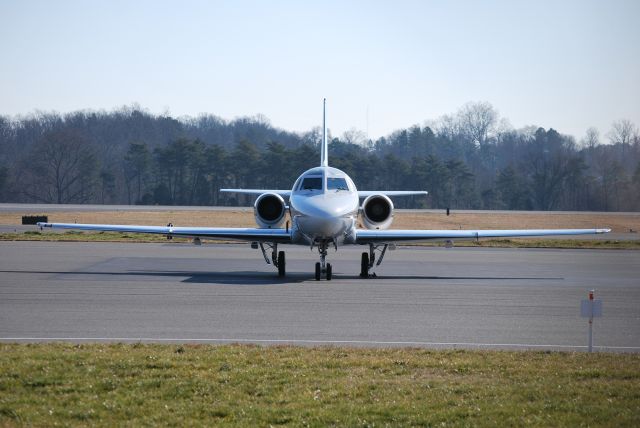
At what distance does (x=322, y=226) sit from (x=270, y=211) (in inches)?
136

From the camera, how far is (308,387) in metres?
9.10

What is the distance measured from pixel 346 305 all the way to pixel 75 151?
91507mm

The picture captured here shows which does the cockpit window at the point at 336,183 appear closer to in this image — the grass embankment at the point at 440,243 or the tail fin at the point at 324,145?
the tail fin at the point at 324,145

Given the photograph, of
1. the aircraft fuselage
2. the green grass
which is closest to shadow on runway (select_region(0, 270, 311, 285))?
Result: the aircraft fuselage

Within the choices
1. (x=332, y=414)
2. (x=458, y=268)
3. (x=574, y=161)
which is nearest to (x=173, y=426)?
(x=332, y=414)

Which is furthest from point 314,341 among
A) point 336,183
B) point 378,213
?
point 378,213

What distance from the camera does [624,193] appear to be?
9388 centimetres

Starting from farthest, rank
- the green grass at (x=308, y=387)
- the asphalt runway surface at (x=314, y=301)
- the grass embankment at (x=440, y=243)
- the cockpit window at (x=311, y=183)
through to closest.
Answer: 1. the grass embankment at (x=440, y=243)
2. the cockpit window at (x=311, y=183)
3. the asphalt runway surface at (x=314, y=301)
4. the green grass at (x=308, y=387)

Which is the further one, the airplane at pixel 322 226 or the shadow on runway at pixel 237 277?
the airplane at pixel 322 226

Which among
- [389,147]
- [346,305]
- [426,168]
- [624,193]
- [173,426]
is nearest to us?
[173,426]

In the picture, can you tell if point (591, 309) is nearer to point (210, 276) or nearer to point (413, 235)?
point (413, 235)

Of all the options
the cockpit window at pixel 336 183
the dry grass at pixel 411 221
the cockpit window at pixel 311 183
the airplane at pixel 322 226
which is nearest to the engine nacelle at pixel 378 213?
the airplane at pixel 322 226

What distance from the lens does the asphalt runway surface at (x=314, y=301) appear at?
1309 centimetres

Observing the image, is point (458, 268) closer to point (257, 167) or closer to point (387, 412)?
point (387, 412)
